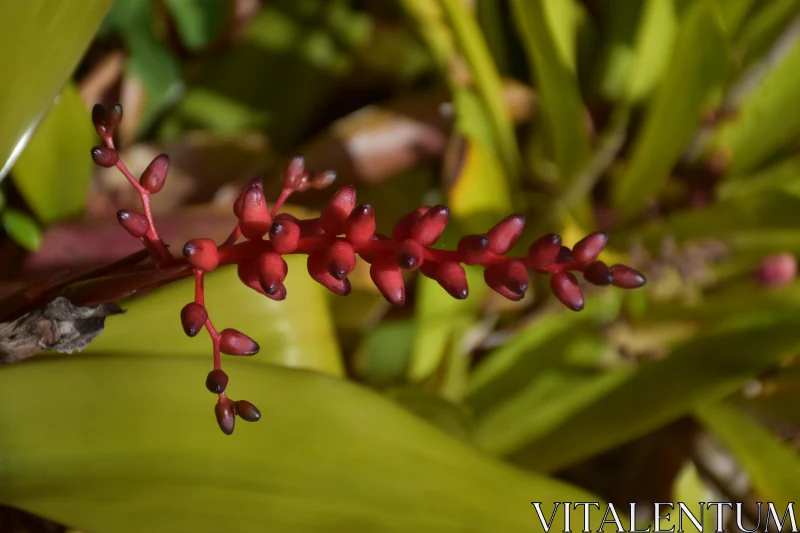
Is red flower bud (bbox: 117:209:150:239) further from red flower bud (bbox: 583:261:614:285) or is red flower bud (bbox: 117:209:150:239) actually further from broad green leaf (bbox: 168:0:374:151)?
broad green leaf (bbox: 168:0:374:151)

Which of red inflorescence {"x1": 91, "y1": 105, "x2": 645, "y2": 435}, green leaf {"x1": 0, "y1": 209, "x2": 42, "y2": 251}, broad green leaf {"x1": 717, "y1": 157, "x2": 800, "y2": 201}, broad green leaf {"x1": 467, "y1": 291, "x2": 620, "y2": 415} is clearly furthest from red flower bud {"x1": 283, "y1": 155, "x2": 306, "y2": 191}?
broad green leaf {"x1": 717, "y1": 157, "x2": 800, "y2": 201}

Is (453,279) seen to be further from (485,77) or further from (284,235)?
(485,77)

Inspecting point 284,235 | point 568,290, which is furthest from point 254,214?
point 568,290

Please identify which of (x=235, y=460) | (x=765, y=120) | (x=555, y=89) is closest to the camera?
(x=235, y=460)

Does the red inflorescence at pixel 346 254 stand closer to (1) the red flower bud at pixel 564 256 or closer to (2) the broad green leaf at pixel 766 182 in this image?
(1) the red flower bud at pixel 564 256

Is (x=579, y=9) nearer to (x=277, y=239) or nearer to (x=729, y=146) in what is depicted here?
(x=729, y=146)

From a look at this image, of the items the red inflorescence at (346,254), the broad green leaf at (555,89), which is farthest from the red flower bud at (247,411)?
the broad green leaf at (555,89)

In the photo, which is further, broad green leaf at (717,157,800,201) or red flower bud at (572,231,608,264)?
broad green leaf at (717,157,800,201)
